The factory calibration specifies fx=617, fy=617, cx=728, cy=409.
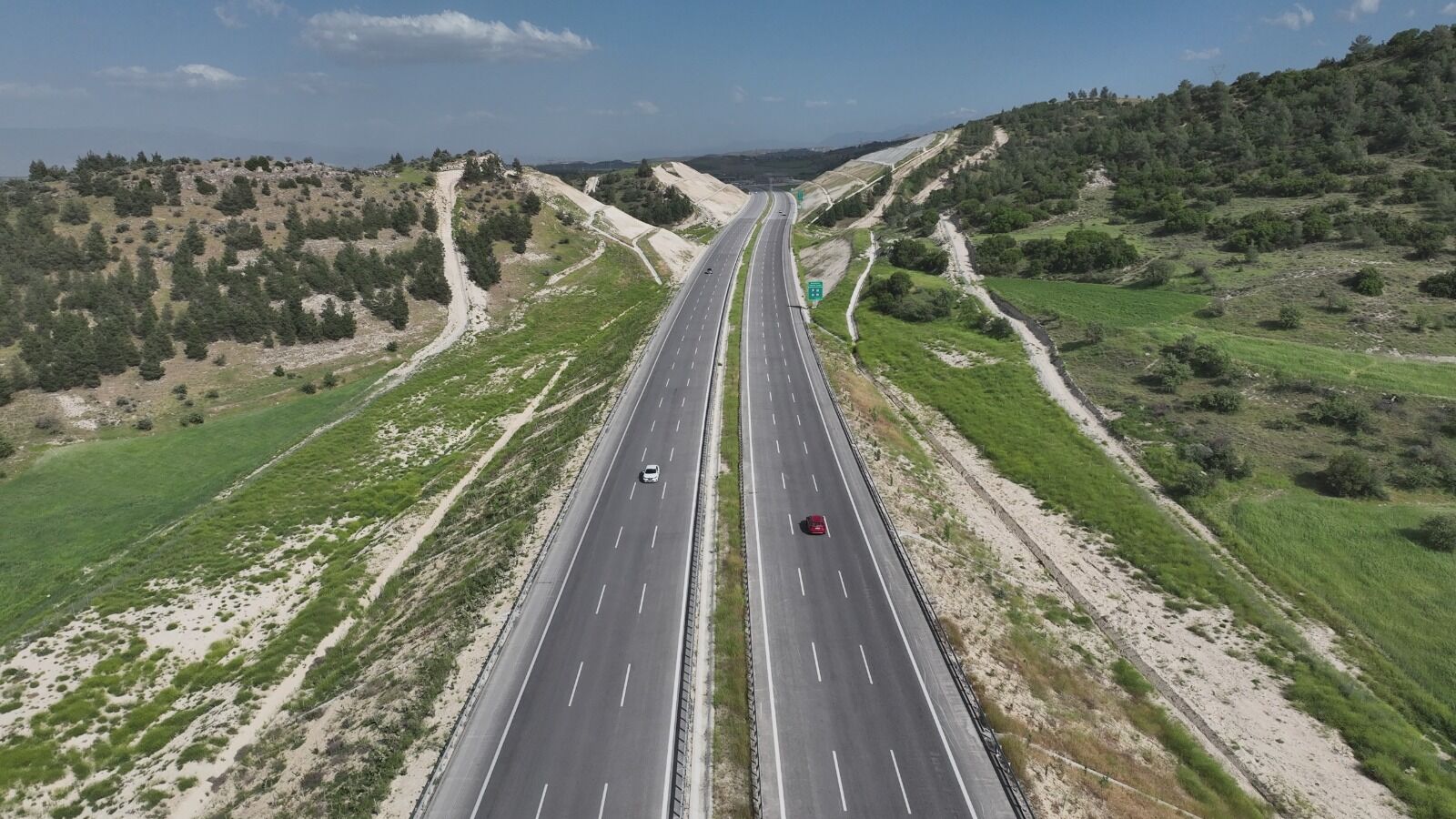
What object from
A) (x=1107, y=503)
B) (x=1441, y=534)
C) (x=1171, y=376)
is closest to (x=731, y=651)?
(x=1107, y=503)

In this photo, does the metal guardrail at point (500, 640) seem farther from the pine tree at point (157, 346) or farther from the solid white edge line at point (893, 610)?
the pine tree at point (157, 346)

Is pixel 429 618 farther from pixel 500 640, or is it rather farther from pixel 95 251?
pixel 95 251

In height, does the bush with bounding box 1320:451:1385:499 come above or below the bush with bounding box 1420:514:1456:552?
above

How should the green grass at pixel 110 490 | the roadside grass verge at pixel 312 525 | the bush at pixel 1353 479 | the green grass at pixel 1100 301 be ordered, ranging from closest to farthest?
the roadside grass verge at pixel 312 525 → the green grass at pixel 110 490 → the bush at pixel 1353 479 → the green grass at pixel 1100 301

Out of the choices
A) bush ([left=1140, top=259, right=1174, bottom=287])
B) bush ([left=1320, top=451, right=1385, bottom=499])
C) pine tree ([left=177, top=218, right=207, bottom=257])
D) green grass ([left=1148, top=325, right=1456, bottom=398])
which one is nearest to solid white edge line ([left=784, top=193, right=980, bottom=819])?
bush ([left=1320, top=451, right=1385, bottom=499])

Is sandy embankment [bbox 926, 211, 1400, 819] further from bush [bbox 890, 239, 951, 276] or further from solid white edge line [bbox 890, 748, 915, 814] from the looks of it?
bush [bbox 890, 239, 951, 276]

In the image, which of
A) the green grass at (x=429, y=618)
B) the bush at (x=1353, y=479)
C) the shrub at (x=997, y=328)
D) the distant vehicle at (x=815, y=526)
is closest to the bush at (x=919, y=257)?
the shrub at (x=997, y=328)
